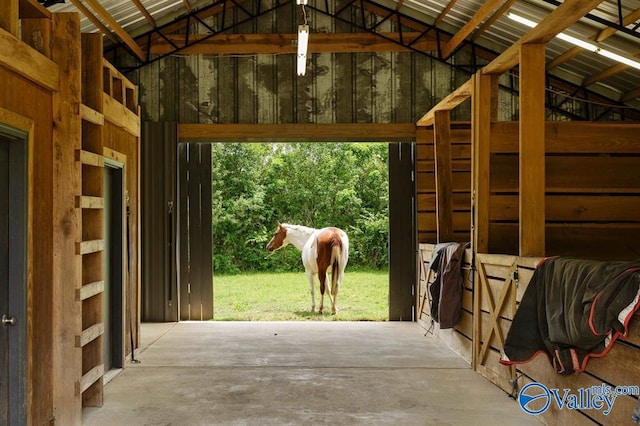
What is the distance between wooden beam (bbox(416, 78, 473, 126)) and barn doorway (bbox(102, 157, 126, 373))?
11.2ft

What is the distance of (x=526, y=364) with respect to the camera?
459cm

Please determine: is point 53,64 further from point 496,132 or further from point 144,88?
point 144,88

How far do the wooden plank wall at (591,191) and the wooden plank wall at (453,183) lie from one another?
2401 millimetres

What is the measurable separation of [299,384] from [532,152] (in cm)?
262

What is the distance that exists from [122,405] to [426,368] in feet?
8.91

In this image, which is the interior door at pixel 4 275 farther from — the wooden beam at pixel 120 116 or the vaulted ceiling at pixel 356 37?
the vaulted ceiling at pixel 356 37

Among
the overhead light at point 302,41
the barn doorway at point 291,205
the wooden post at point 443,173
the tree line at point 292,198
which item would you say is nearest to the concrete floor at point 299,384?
the wooden post at point 443,173

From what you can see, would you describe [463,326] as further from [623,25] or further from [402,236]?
[623,25]

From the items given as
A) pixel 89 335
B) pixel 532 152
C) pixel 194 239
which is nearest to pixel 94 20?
pixel 194 239

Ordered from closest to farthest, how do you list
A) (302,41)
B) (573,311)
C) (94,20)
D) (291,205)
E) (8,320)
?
(573,311)
(8,320)
(302,41)
(94,20)
(291,205)

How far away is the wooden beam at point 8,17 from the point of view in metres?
3.32

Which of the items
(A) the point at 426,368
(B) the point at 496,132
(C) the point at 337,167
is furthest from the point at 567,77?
(C) the point at 337,167

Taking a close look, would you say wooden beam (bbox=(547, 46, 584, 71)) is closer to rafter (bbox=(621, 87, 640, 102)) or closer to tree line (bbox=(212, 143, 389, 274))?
rafter (bbox=(621, 87, 640, 102))

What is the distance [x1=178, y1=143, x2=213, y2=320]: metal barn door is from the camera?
9.17m
